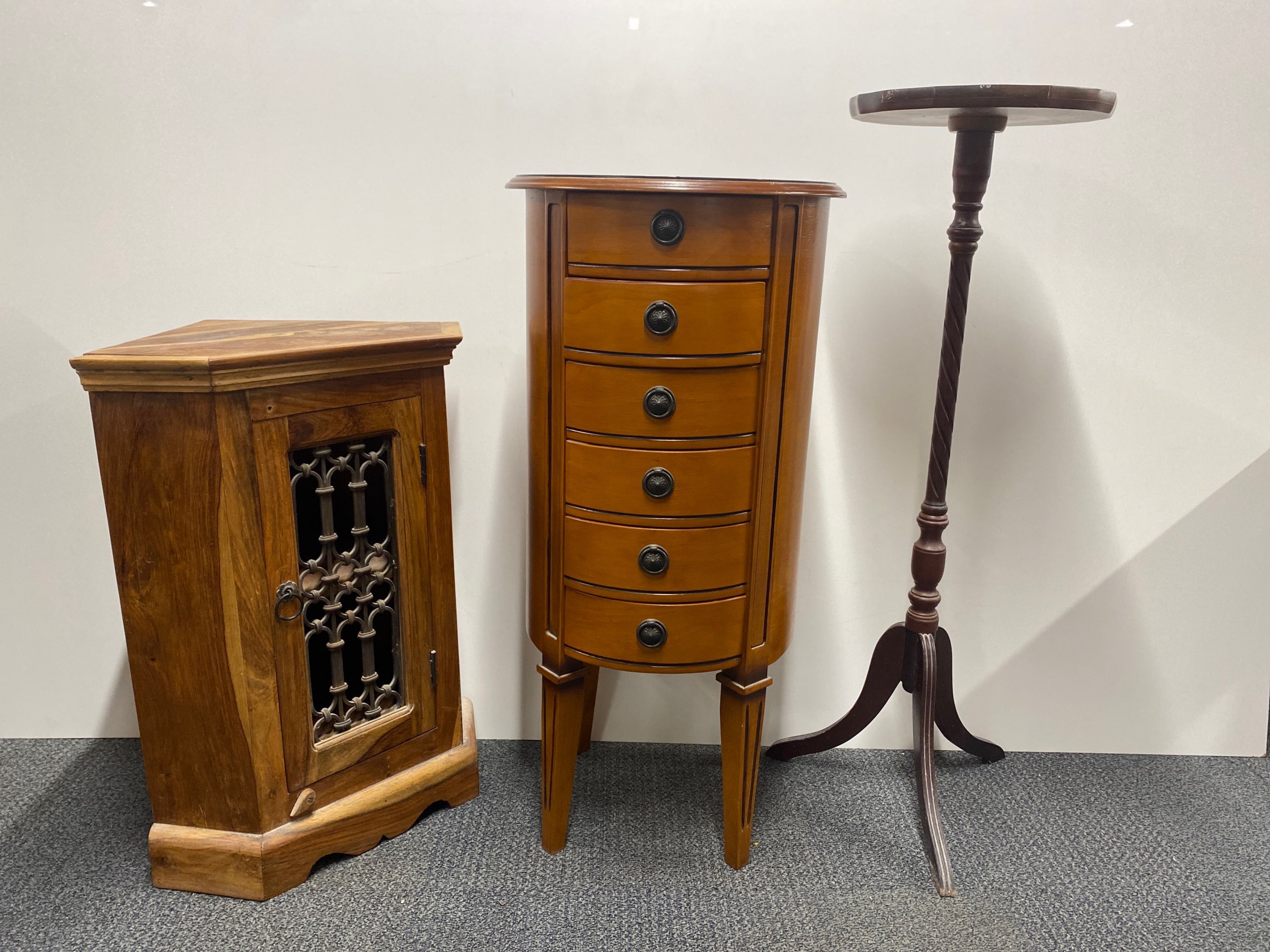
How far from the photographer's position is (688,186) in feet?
3.98

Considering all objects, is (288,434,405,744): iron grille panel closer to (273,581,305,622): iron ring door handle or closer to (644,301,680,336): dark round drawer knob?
(273,581,305,622): iron ring door handle

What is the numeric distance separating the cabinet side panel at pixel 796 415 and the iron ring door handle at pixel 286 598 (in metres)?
0.75

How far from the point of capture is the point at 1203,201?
5.61 ft

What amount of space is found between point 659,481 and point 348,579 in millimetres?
565

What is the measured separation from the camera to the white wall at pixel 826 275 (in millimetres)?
1623

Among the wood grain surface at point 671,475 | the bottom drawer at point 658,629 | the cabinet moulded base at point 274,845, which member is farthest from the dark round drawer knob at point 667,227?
the cabinet moulded base at point 274,845

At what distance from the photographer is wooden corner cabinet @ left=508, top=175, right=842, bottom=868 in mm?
1268

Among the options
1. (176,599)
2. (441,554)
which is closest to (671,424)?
(441,554)

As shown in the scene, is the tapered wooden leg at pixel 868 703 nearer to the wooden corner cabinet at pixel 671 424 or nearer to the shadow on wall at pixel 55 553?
the wooden corner cabinet at pixel 671 424

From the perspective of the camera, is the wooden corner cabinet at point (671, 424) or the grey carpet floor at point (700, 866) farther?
the grey carpet floor at point (700, 866)

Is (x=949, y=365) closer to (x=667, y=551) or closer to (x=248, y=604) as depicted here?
(x=667, y=551)

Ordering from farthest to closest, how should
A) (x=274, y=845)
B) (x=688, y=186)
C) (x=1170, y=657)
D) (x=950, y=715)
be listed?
(x=1170, y=657) < (x=950, y=715) < (x=274, y=845) < (x=688, y=186)

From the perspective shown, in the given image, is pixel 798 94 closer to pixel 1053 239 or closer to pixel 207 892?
pixel 1053 239

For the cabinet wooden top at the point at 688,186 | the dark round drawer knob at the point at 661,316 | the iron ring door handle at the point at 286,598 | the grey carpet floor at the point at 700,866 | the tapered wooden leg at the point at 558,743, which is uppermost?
the cabinet wooden top at the point at 688,186
